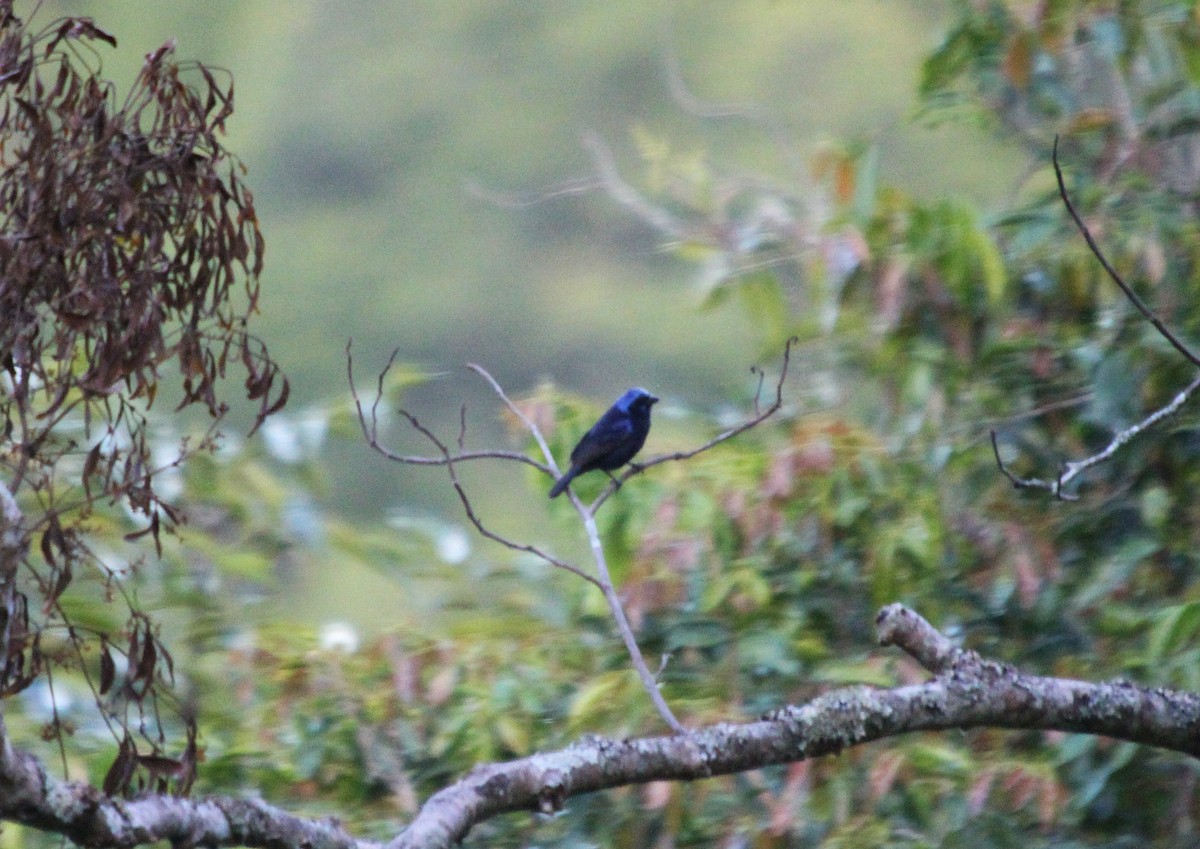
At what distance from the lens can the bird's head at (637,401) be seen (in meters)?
4.48

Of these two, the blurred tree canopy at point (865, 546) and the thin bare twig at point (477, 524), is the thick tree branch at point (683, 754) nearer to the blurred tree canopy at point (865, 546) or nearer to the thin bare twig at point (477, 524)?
the thin bare twig at point (477, 524)

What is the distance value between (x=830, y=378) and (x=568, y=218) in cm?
1131

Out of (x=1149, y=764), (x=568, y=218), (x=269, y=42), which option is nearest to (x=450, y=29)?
(x=269, y=42)

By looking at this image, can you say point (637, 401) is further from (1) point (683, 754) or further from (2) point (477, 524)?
(1) point (683, 754)

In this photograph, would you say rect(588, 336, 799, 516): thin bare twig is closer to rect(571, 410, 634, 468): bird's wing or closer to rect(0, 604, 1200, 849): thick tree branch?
rect(0, 604, 1200, 849): thick tree branch

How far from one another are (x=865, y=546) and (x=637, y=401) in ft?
3.36

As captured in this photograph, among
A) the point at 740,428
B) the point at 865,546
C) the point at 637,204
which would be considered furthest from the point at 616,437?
the point at 740,428

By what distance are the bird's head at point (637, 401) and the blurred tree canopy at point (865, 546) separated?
15.3 inches

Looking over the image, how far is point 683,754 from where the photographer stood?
6.77ft

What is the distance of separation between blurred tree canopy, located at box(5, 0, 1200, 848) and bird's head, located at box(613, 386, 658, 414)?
0.39 m

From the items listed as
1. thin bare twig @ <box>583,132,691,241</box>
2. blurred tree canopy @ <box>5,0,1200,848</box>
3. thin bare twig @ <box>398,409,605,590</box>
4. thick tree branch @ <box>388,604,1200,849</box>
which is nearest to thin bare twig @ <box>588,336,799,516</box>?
thin bare twig @ <box>398,409,605,590</box>

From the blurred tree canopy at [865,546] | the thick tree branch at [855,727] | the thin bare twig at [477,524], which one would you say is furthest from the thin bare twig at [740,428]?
the blurred tree canopy at [865,546]

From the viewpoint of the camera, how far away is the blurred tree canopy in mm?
3346

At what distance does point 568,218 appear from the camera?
50.7 ft
